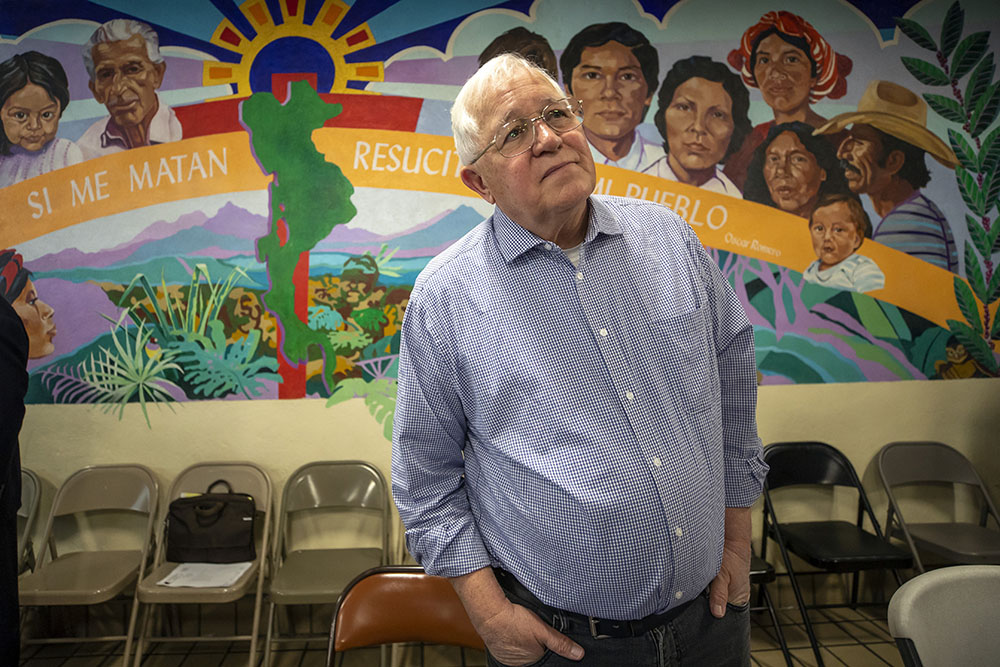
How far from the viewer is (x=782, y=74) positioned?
312cm

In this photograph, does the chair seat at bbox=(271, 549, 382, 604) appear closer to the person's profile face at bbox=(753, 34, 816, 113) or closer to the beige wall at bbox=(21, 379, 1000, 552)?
the beige wall at bbox=(21, 379, 1000, 552)

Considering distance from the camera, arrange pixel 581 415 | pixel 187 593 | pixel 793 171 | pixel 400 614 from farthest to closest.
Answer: pixel 793 171
pixel 187 593
pixel 400 614
pixel 581 415

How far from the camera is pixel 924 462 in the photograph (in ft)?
10.6

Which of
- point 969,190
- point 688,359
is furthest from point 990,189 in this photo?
point 688,359

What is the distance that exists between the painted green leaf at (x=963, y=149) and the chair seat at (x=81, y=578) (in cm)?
449

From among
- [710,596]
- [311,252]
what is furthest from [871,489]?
[311,252]

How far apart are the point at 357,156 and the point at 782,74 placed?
217 cm

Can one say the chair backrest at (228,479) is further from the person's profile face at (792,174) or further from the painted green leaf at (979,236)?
the painted green leaf at (979,236)

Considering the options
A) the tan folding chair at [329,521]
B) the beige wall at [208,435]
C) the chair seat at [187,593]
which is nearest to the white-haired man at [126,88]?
the beige wall at [208,435]

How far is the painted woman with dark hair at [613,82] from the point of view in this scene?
120 inches

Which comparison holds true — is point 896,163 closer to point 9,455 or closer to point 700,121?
point 700,121

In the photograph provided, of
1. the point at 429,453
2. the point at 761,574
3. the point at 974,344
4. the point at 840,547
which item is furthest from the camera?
the point at 974,344

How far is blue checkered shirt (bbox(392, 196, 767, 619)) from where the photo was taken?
45.6 inches

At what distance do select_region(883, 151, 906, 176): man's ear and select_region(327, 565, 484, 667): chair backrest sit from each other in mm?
3078
